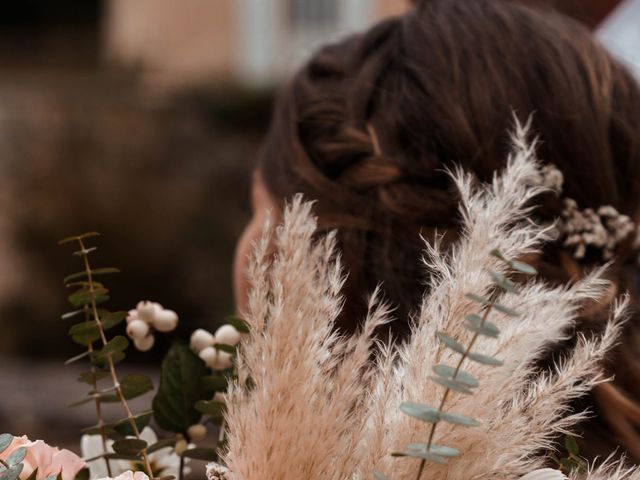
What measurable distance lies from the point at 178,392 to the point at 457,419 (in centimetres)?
48

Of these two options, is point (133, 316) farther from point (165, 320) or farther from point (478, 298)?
point (478, 298)

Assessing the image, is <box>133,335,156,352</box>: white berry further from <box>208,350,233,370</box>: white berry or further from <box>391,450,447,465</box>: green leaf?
<box>391,450,447,465</box>: green leaf

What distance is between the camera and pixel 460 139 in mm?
1367

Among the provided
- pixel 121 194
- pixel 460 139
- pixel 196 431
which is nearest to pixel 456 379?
pixel 196 431

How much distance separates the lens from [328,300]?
2.60 ft

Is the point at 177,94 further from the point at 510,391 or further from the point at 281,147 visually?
the point at 510,391

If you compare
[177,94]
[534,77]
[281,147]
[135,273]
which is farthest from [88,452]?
[177,94]

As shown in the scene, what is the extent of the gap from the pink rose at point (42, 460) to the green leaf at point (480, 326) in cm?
40

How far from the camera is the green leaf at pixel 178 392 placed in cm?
110

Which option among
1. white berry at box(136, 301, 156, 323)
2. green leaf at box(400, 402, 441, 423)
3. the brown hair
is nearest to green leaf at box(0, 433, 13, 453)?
white berry at box(136, 301, 156, 323)

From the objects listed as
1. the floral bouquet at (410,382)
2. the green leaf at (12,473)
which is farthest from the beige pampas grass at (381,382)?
the green leaf at (12,473)

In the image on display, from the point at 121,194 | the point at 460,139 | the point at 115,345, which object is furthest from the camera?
the point at 121,194

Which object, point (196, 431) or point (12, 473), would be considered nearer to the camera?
point (12, 473)

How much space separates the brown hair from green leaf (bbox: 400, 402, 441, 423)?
534 mm
